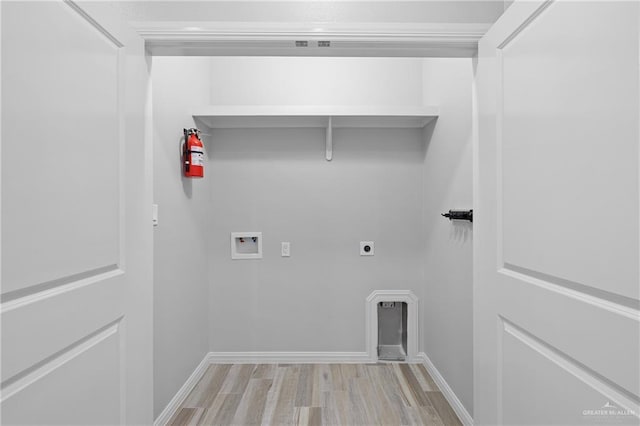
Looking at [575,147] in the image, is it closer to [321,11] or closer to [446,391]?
[321,11]

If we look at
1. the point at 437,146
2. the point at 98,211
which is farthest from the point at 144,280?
the point at 437,146

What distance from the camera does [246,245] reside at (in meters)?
3.37

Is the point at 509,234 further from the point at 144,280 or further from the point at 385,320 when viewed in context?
the point at 385,320

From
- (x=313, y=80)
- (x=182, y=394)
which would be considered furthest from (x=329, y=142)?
(x=182, y=394)

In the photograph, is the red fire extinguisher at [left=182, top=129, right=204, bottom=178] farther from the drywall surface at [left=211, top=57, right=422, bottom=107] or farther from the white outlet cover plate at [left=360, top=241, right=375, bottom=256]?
the white outlet cover plate at [left=360, top=241, right=375, bottom=256]

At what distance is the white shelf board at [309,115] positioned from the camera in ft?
9.70

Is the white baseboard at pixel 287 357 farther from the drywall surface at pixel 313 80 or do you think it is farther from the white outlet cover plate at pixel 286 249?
the drywall surface at pixel 313 80

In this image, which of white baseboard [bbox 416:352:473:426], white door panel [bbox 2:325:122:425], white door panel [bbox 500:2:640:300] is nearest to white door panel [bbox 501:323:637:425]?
white door panel [bbox 500:2:640:300]

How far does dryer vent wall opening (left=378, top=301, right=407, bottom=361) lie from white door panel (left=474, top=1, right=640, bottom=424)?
1.98 meters

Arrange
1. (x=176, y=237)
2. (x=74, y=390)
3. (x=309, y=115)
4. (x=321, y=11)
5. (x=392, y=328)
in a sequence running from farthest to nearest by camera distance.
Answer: (x=392, y=328)
(x=309, y=115)
(x=176, y=237)
(x=321, y=11)
(x=74, y=390)

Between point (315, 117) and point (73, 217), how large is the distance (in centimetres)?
228

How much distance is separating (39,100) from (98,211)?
36cm

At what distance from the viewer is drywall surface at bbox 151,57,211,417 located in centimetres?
228

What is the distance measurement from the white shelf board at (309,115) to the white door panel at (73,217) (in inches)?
60.6
